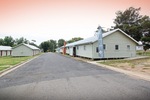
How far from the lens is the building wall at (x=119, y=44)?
85.7ft

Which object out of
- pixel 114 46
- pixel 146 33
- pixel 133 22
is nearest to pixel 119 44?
pixel 114 46

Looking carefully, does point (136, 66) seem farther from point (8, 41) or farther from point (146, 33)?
point (8, 41)

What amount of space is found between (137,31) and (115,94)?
130ft

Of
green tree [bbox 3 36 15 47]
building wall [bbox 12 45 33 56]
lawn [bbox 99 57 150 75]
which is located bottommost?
lawn [bbox 99 57 150 75]

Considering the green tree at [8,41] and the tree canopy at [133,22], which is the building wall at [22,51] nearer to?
the tree canopy at [133,22]

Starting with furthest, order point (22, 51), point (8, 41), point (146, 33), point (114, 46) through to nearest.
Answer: point (8, 41), point (22, 51), point (146, 33), point (114, 46)

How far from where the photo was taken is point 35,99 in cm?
576

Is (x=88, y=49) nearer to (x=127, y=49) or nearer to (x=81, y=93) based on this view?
(x=127, y=49)

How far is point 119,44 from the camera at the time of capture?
88.6 feet

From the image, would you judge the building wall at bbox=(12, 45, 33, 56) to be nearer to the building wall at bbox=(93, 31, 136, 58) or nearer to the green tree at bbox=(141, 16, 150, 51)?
the building wall at bbox=(93, 31, 136, 58)

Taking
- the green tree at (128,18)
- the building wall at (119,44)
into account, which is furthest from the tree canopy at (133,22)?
the building wall at (119,44)

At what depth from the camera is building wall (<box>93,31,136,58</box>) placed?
85.7 ft

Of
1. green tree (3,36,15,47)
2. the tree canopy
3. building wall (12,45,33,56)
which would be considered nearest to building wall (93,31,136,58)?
the tree canopy

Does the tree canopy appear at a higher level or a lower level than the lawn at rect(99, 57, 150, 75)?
higher
